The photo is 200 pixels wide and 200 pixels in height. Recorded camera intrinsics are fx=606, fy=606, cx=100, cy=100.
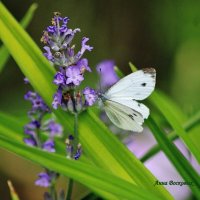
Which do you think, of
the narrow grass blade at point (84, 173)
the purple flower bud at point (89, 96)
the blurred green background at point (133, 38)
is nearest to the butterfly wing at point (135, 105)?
the purple flower bud at point (89, 96)

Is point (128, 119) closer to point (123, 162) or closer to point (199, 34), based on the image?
point (123, 162)

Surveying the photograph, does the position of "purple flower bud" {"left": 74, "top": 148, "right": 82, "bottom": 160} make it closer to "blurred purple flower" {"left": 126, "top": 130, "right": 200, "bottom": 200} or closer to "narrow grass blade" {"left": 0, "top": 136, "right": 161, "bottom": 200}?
"narrow grass blade" {"left": 0, "top": 136, "right": 161, "bottom": 200}

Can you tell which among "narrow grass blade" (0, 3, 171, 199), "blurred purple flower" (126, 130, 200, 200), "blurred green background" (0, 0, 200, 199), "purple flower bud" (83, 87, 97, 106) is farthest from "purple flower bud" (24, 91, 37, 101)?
"blurred green background" (0, 0, 200, 199)

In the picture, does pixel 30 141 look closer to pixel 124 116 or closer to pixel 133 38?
pixel 124 116

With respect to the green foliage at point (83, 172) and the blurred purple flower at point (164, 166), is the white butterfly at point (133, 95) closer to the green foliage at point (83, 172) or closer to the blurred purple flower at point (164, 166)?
the green foliage at point (83, 172)

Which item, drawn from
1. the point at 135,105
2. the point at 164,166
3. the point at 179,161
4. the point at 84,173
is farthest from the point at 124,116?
the point at 164,166

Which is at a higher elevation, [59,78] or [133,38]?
[133,38]

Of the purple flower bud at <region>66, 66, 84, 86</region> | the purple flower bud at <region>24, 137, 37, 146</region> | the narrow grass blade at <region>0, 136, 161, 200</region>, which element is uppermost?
the purple flower bud at <region>66, 66, 84, 86</region>
